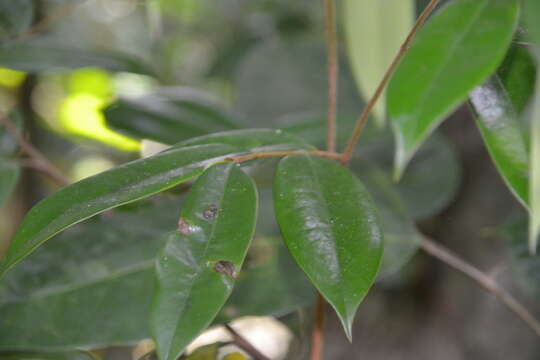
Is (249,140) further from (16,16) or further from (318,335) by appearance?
(16,16)

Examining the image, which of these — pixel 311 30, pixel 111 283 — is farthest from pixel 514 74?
pixel 311 30

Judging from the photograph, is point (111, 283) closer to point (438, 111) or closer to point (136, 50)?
point (438, 111)

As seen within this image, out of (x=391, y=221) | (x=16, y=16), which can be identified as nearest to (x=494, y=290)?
(x=391, y=221)

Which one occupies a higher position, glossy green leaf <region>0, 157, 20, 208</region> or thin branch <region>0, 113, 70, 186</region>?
glossy green leaf <region>0, 157, 20, 208</region>

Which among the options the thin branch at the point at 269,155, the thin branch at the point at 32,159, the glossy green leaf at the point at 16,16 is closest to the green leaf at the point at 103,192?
the thin branch at the point at 269,155

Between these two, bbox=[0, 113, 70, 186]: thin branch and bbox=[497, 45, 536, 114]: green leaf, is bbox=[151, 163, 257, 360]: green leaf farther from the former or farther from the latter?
bbox=[0, 113, 70, 186]: thin branch

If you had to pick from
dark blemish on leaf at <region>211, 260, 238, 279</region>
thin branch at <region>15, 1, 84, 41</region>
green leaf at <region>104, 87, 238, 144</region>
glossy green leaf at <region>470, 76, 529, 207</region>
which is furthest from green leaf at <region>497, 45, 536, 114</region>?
thin branch at <region>15, 1, 84, 41</region>
